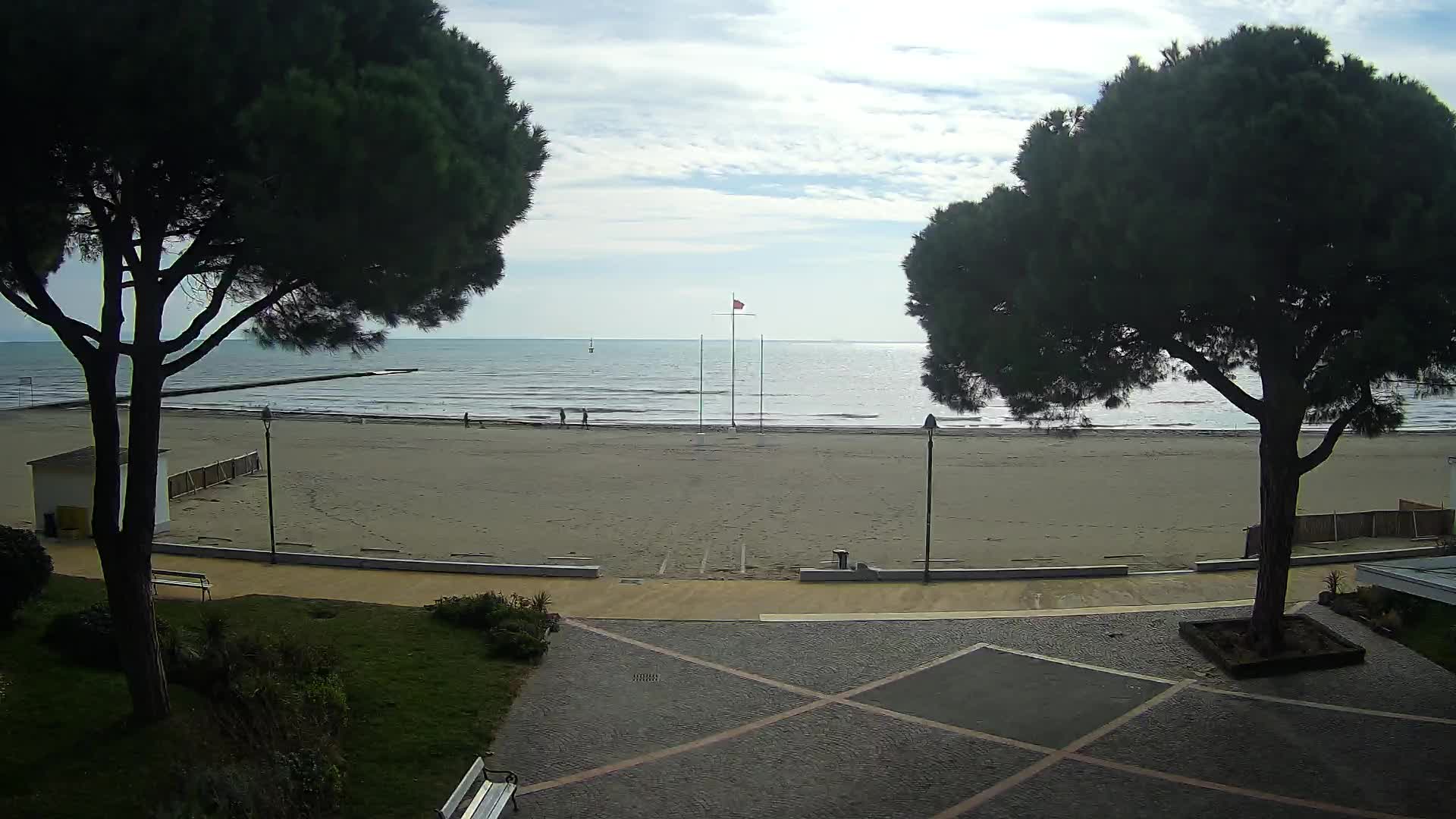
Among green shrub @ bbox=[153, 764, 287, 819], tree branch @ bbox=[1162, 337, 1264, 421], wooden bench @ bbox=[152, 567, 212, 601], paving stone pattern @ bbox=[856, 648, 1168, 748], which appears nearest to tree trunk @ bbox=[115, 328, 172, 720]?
green shrub @ bbox=[153, 764, 287, 819]

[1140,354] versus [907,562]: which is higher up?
[1140,354]

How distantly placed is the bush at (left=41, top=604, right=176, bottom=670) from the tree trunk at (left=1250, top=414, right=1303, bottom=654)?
12396 mm

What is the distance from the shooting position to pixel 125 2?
6.25m

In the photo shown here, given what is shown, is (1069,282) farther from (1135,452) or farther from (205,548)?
(1135,452)

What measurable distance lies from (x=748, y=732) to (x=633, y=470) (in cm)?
2341

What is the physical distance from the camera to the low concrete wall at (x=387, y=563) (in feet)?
52.6

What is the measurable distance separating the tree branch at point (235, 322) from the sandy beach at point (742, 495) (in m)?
11.0

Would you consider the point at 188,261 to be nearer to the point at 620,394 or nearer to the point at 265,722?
the point at 265,722

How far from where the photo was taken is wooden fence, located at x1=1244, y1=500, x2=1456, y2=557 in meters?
19.6

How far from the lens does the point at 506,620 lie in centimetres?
1209

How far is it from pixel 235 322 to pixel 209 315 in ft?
0.77

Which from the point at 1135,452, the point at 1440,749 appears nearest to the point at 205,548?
the point at 1440,749

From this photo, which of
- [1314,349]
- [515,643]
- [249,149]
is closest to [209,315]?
[249,149]

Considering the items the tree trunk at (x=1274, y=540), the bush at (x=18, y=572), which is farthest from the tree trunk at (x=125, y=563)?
the tree trunk at (x=1274, y=540)
